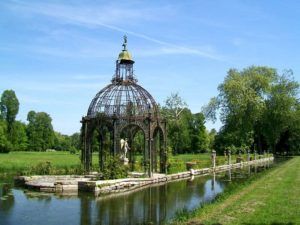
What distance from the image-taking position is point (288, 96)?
73000 mm

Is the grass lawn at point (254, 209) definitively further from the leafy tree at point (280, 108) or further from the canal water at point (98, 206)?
the leafy tree at point (280, 108)

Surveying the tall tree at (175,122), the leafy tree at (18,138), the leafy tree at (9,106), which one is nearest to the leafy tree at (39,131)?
the leafy tree at (18,138)

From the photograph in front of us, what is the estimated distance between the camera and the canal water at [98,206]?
1544cm

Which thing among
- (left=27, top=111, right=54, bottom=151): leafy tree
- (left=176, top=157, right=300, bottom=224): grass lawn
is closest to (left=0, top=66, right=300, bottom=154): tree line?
(left=27, top=111, right=54, bottom=151): leafy tree

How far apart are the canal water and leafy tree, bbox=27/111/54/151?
300ft

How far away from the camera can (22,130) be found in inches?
4166

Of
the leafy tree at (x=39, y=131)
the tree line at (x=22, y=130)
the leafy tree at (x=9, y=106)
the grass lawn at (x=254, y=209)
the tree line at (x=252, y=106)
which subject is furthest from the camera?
the leafy tree at (x=39, y=131)

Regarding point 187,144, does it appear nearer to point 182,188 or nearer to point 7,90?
point 7,90

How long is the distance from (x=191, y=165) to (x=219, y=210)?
961 inches

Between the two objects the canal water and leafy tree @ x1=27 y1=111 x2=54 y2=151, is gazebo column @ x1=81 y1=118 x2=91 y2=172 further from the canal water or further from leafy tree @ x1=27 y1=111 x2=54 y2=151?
leafy tree @ x1=27 y1=111 x2=54 y2=151

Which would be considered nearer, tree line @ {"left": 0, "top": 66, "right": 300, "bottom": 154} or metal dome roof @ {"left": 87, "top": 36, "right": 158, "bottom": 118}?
metal dome roof @ {"left": 87, "top": 36, "right": 158, "bottom": 118}

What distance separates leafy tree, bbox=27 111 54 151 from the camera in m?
113

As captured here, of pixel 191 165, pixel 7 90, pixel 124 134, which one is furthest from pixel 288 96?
pixel 7 90

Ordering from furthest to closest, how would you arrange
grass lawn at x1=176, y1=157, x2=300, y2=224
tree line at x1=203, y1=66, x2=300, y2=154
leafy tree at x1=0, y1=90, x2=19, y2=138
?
1. leafy tree at x1=0, y1=90, x2=19, y2=138
2. tree line at x1=203, y1=66, x2=300, y2=154
3. grass lawn at x1=176, y1=157, x2=300, y2=224
